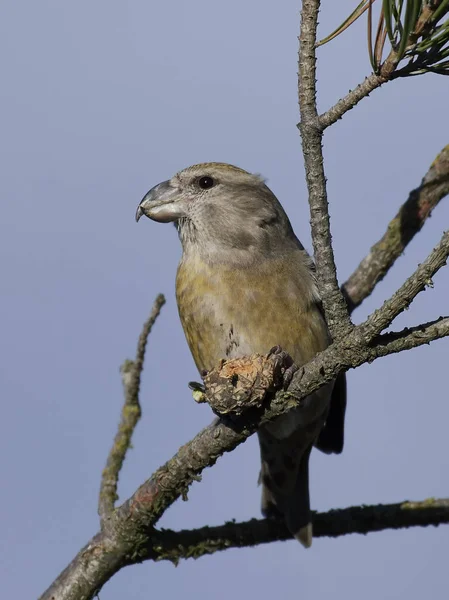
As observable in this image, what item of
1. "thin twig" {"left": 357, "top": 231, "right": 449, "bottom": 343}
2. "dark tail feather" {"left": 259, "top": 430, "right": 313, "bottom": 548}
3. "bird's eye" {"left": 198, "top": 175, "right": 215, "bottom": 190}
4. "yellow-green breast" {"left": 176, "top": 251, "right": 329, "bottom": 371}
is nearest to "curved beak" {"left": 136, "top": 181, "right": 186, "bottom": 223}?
"bird's eye" {"left": 198, "top": 175, "right": 215, "bottom": 190}

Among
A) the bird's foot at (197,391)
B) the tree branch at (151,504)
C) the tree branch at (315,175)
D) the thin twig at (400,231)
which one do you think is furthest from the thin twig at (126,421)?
the thin twig at (400,231)

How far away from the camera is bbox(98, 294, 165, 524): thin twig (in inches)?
197

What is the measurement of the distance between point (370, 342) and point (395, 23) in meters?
1.22

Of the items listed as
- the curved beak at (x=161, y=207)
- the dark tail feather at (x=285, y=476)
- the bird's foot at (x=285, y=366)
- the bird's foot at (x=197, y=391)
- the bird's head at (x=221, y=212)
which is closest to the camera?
the bird's foot at (x=285, y=366)

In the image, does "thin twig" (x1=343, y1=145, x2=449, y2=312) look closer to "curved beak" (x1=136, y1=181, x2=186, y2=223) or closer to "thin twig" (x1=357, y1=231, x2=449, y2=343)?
"curved beak" (x1=136, y1=181, x2=186, y2=223)

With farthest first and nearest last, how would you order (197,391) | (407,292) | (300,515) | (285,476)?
(285,476) → (300,515) → (197,391) → (407,292)

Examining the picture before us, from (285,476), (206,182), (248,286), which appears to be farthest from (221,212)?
(285,476)

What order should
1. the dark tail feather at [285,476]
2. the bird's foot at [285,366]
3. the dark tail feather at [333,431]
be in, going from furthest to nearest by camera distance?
the dark tail feather at [333,431] < the dark tail feather at [285,476] < the bird's foot at [285,366]

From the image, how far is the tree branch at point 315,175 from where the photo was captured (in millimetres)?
3434

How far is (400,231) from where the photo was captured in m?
5.91

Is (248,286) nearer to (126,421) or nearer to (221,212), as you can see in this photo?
(221,212)

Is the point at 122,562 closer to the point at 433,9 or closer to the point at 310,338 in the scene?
the point at 310,338

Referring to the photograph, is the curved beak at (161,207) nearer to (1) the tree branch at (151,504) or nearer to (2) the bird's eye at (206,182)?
(2) the bird's eye at (206,182)

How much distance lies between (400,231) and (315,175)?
2.42 meters
